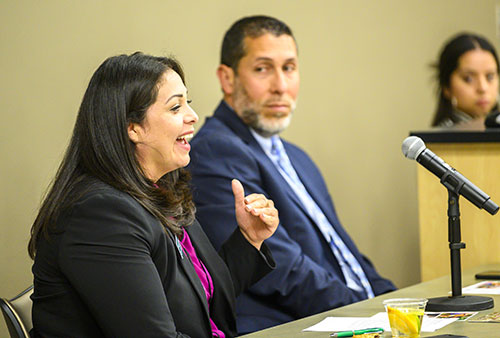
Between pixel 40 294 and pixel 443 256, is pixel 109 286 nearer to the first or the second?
pixel 40 294

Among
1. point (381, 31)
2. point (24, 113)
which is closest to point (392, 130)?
point (381, 31)

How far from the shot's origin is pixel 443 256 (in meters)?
3.18

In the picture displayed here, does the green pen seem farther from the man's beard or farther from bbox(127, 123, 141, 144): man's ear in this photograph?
the man's beard

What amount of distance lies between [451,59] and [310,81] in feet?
2.94

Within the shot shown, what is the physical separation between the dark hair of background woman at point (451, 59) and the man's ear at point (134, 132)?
9.06 ft

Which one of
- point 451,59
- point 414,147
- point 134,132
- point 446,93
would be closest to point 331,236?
point 414,147

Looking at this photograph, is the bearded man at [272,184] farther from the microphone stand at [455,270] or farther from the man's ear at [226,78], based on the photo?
the microphone stand at [455,270]

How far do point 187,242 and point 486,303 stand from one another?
2.74ft

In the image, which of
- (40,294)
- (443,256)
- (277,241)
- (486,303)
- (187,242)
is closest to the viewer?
(40,294)

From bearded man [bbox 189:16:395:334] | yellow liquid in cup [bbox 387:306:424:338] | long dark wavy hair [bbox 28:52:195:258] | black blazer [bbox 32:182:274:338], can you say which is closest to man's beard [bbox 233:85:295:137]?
bearded man [bbox 189:16:395:334]

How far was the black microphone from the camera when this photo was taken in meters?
1.91

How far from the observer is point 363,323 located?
76.0 inches

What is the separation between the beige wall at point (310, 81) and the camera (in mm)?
2664

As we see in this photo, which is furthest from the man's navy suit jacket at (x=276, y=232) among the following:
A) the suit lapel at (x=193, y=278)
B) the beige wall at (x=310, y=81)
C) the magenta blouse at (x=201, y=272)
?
the suit lapel at (x=193, y=278)
